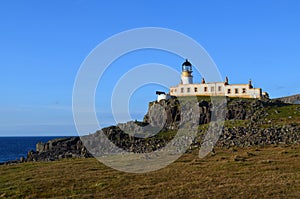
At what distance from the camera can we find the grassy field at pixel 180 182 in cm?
2486

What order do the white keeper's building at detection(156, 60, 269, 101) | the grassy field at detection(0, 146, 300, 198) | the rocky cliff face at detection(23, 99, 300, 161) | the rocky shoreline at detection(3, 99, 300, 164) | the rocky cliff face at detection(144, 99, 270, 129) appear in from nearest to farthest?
the grassy field at detection(0, 146, 300, 198) < the rocky shoreline at detection(3, 99, 300, 164) < the rocky cliff face at detection(23, 99, 300, 161) < the rocky cliff face at detection(144, 99, 270, 129) < the white keeper's building at detection(156, 60, 269, 101)

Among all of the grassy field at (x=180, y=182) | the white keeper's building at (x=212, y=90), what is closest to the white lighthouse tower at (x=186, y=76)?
the white keeper's building at (x=212, y=90)

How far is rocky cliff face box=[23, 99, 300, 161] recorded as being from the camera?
2350 inches

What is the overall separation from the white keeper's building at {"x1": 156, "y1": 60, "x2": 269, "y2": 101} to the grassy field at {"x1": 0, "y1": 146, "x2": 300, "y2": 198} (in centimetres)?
5770

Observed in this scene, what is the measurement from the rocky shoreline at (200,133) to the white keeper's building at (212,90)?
583 cm

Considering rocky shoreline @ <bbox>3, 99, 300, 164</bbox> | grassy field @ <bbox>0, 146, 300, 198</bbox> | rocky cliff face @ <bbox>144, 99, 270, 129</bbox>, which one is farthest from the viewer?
rocky cliff face @ <bbox>144, 99, 270, 129</bbox>

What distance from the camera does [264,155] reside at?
42531mm

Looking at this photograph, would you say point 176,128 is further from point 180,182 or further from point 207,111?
point 180,182

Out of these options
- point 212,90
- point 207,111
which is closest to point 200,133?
point 207,111

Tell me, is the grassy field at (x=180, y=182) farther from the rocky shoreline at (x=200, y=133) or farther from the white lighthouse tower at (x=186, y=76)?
the white lighthouse tower at (x=186, y=76)

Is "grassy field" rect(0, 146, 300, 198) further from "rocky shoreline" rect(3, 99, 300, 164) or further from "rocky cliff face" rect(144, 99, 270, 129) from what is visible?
"rocky cliff face" rect(144, 99, 270, 129)

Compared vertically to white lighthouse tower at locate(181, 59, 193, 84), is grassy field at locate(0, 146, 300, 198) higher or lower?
lower

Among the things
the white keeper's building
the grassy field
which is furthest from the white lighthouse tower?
the grassy field

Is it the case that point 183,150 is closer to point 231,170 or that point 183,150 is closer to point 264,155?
point 264,155
